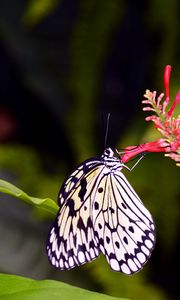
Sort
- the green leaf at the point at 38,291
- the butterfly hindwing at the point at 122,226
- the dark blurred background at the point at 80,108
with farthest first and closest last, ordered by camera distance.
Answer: the dark blurred background at the point at 80,108 < the butterfly hindwing at the point at 122,226 < the green leaf at the point at 38,291

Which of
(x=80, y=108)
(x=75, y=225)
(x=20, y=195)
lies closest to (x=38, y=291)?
(x=20, y=195)

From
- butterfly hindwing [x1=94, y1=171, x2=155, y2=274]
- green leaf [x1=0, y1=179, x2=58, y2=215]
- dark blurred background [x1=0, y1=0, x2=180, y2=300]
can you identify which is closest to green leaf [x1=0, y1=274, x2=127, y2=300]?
green leaf [x1=0, y1=179, x2=58, y2=215]

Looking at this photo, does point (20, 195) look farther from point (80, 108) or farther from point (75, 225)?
point (80, 108)

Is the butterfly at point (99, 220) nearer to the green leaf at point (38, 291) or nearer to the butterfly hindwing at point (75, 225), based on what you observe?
the butterfly hindwing at point (75, 225)

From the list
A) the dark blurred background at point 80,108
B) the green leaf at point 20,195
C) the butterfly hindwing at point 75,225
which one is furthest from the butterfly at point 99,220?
the dark blurred background at point 80,108

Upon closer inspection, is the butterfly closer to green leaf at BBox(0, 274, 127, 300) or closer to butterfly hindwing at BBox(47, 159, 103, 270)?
butterfly hindwing at BBox(47, 159, 103, 270)

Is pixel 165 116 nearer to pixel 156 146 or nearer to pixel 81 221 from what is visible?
pixel 156 146
